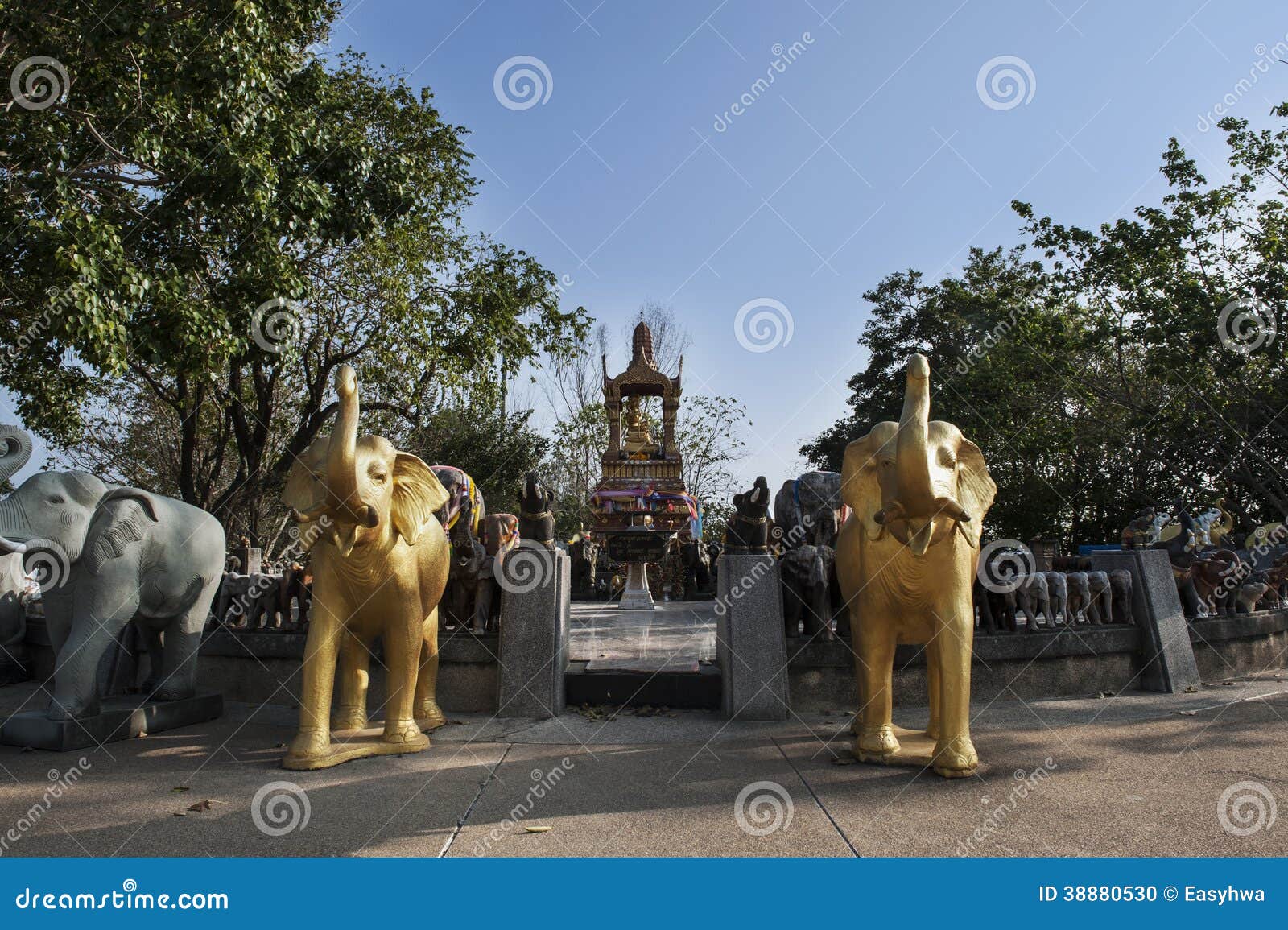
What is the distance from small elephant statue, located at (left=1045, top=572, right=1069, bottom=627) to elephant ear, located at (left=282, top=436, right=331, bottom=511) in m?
6.30

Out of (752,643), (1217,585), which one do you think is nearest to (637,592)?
(752,643)

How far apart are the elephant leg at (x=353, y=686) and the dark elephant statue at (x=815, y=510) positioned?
585 centimetres

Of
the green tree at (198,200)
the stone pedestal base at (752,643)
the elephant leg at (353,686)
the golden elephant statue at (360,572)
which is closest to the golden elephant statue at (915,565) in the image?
the stone pedestal base at (752,643)

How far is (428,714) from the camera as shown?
6.74 meters

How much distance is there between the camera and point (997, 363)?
24219 mm

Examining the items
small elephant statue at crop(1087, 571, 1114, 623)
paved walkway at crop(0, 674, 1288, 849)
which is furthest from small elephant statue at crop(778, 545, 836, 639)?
small elephant statue at crop(1087, 571, 1114, 623)

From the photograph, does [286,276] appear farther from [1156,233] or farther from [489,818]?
[1156,233]

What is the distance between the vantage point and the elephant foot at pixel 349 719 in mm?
6125

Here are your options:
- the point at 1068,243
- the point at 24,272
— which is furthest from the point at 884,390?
the point at 24,272

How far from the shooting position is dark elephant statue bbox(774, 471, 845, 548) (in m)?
10.8

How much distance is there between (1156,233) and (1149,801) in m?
14.4

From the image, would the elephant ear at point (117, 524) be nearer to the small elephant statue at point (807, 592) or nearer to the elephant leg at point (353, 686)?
the elephant leg at point (353, 686)

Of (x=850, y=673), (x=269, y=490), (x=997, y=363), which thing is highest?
(x=997, y=363)

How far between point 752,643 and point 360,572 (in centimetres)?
315
